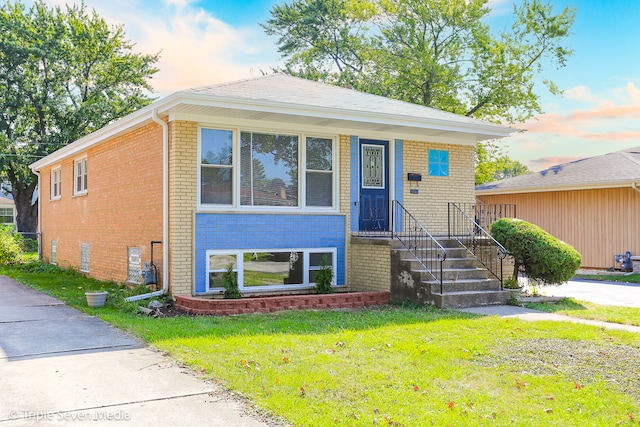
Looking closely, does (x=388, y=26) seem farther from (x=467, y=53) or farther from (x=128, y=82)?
(x=128, y=82)

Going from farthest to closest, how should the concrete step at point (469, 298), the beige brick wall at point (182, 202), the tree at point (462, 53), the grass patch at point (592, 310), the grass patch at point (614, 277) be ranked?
1. the tree at point (462, 53)
2. the grass patch at point (614, 277)
3. the beige brick wall at point (182, 202)
4. the concrete step at point (469, 298)
5. the grass patch at point (592, 310)

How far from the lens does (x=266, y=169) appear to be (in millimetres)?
11227

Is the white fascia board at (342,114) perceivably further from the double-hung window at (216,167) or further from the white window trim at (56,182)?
the white window trim at (56,182)

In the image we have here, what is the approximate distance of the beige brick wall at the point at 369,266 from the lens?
36.6ft

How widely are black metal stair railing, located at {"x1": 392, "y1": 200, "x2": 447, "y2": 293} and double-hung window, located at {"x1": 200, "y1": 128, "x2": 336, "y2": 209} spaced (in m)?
1.55

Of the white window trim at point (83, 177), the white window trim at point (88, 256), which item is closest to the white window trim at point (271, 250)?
the white window trim at point (88, 256)

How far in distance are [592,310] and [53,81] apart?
28.7 meters

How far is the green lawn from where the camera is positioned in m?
4.76

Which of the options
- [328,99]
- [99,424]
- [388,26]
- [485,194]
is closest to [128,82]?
[388,26]

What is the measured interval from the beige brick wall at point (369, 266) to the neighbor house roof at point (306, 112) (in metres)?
2.27

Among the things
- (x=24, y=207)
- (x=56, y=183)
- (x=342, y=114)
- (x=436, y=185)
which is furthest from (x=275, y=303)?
(x=24, y=207)

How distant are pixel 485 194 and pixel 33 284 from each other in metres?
15.9

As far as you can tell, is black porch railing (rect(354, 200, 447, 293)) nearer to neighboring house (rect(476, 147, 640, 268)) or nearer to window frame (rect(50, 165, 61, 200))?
neighboring house (rect(476, 147, 640, 268))

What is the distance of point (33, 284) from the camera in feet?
46.0
